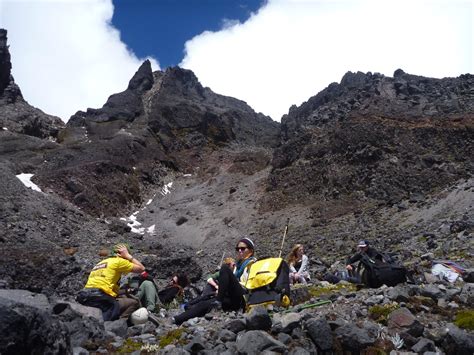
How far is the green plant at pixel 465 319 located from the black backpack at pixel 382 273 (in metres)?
2.83

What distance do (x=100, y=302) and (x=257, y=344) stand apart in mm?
4898

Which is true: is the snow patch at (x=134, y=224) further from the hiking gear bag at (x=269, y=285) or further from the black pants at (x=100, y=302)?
the hiking gear bag at (x=269, y=285)

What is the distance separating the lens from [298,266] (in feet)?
54.2

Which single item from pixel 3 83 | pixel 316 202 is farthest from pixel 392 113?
pixel 3 83

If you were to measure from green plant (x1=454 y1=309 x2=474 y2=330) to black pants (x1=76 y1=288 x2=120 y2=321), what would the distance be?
24.6ft

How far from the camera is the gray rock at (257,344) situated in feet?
23.7

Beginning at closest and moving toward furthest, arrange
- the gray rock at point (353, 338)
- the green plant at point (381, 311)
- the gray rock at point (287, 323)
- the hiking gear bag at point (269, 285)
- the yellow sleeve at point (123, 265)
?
the gray rock at point (353, 338), the gray rock at point (287, 323), the green plant at point (381, 311), the hiking gear bag at point (269, 285), the yellow sleeve at point (123, 265)

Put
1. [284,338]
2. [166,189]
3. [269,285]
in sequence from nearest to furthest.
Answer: [284,338] < [269,285] < [166,189]

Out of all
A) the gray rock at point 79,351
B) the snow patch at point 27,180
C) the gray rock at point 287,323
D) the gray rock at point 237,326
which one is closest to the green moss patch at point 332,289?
the gray rock at point 287,323

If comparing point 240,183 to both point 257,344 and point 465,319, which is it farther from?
point 257,344

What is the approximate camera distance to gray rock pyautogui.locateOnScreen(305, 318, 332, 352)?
7738mm

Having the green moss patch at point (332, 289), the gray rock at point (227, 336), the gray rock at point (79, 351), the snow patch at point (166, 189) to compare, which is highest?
the snow patch at point (166, 189)

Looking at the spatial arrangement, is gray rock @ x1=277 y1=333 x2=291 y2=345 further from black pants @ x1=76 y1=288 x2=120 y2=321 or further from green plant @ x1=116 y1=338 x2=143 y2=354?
black pants @ x1=76 y1=288 x2=120 y2=321

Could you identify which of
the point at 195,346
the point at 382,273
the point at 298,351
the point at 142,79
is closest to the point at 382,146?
the point at 382,273
